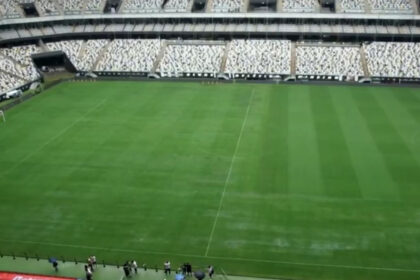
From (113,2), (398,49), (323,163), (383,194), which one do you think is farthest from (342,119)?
(113,2)

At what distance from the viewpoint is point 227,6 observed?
266 ft

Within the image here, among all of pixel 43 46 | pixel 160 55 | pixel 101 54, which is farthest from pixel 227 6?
pixel 43 46

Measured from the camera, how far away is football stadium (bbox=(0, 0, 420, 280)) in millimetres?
30859

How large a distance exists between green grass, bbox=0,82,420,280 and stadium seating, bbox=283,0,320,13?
919 inches

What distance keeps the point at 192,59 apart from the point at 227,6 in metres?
12.3

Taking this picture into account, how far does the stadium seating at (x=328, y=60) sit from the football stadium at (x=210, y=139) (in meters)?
0.30

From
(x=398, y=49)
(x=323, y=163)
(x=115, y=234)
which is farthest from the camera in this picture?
(x=398, y=49)

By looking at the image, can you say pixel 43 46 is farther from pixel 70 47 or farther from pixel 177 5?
pixel 177 5

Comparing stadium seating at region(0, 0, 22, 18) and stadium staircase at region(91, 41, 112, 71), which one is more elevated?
stadium seating at region(0, 0, 22, 18)

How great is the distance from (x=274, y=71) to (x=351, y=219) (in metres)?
42.7

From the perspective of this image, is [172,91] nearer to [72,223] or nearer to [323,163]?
[323,163]

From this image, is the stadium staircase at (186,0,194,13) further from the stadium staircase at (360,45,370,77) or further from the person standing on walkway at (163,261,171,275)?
the person standing on walkway at (163,261,171,275)

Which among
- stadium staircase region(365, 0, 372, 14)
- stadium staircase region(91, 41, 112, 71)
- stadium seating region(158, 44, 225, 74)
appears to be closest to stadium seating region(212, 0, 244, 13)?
stadium seating region(158, 44, 225, 74)

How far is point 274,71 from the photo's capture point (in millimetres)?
72938
